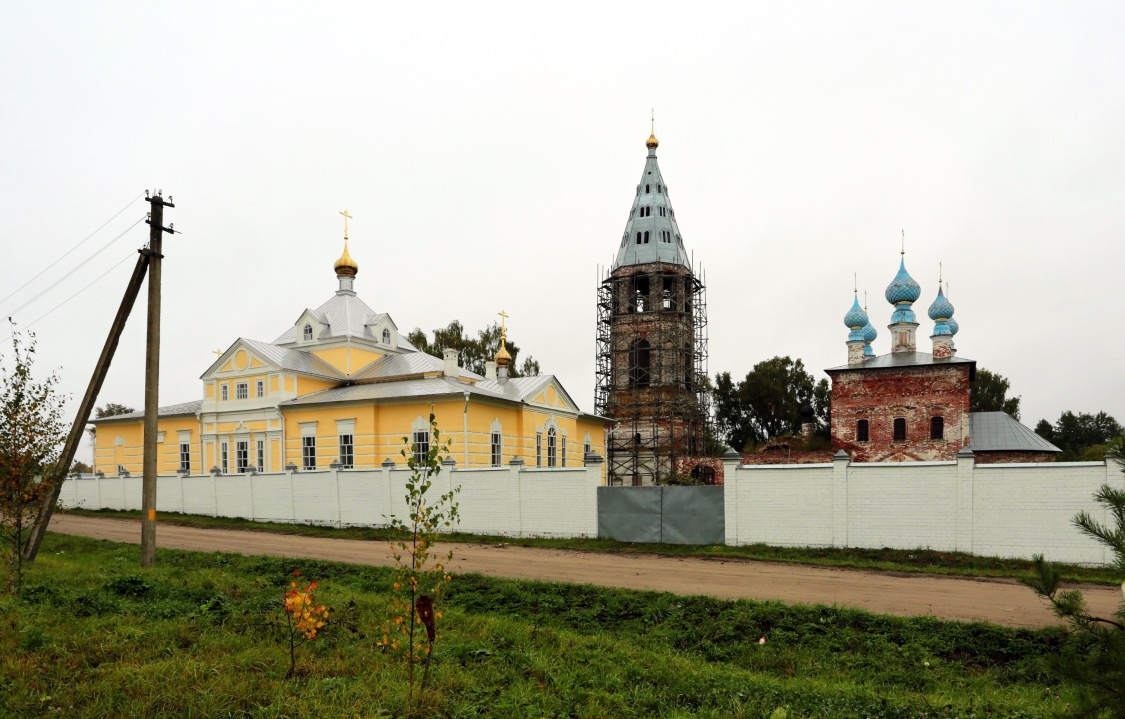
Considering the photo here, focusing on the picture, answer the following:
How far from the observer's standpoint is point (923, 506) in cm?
1526

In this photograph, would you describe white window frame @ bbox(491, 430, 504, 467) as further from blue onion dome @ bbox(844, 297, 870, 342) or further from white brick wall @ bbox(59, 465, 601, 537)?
blue onion dome @ bbox(844, 297, 870, 342)

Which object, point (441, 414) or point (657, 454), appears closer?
point (441, 414)

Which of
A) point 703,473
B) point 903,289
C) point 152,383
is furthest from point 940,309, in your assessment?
point 152,383

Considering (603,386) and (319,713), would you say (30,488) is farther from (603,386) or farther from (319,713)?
(603,386)

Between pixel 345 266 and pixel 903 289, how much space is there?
26377 mm

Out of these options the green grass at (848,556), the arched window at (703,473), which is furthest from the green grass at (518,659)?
Result: the arched window at (703,473)

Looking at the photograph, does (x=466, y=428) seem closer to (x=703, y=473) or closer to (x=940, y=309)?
(x=703, y=473)

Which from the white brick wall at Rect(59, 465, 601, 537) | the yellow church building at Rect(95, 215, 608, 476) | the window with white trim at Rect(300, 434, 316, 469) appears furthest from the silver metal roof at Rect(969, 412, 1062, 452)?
the window with white trim at Rect(300, 434, 316, 469)

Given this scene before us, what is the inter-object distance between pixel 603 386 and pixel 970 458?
2806 centimetres

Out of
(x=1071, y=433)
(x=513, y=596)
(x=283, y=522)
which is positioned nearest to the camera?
(x=513, y=596)

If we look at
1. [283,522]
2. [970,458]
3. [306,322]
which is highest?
[306,322]

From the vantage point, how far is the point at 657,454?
39.4 m

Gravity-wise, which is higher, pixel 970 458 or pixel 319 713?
pixel 970 458

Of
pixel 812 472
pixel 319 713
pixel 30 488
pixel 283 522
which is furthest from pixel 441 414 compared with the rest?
pixel 319 713
